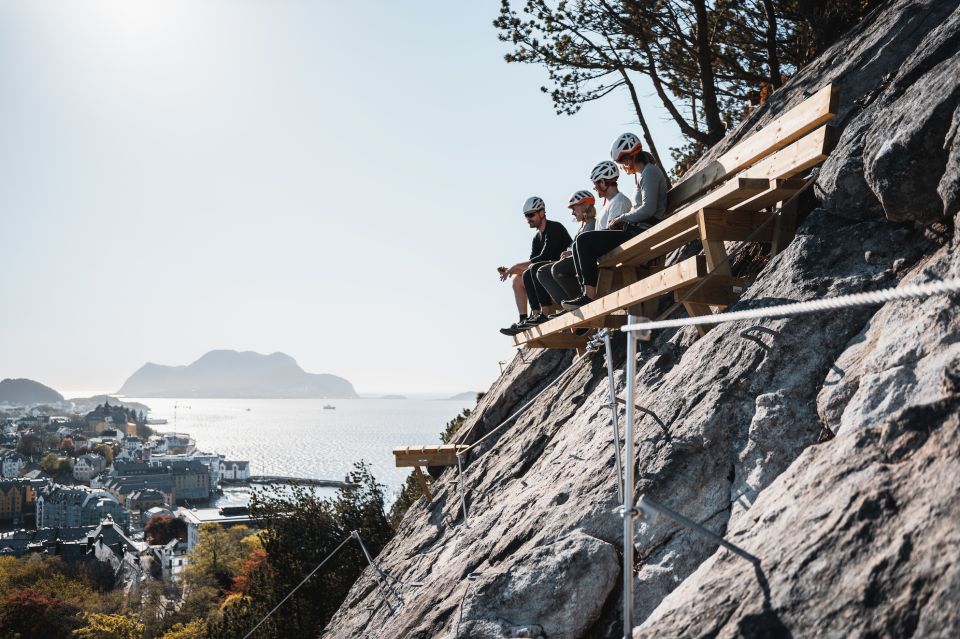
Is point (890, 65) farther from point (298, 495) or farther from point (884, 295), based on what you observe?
point (298, 495)

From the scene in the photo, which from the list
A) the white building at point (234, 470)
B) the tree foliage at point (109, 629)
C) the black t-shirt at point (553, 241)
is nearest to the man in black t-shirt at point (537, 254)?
the black t-shirt at point (553, 241)

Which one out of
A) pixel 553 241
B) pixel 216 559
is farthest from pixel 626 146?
pixel 216 559

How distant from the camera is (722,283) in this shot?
5.92m

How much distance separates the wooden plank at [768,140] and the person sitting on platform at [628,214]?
0.27m

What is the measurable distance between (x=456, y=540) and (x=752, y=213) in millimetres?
4305

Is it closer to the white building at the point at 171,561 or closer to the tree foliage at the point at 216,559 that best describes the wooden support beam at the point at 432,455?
the tree foliage at the point at 216,559

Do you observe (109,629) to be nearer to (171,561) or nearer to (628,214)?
(171,561)

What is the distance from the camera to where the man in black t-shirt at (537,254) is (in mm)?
9109

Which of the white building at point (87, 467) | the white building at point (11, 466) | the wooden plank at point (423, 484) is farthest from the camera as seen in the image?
the white building at point (87, 467)

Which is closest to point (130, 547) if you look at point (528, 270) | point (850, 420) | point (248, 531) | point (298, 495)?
point (248, 531)

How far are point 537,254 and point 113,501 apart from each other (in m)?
101

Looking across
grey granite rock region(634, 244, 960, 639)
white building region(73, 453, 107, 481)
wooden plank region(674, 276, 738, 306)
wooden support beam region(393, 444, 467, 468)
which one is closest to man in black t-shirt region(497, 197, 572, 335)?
wooden support beam region(393, 444, 467, 468)

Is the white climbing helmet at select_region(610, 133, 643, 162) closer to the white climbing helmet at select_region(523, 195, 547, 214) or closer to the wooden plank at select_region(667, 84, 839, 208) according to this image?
the wooden plank at select_region(667, 84, 839, 208)

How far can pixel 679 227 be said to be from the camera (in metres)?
6.23
